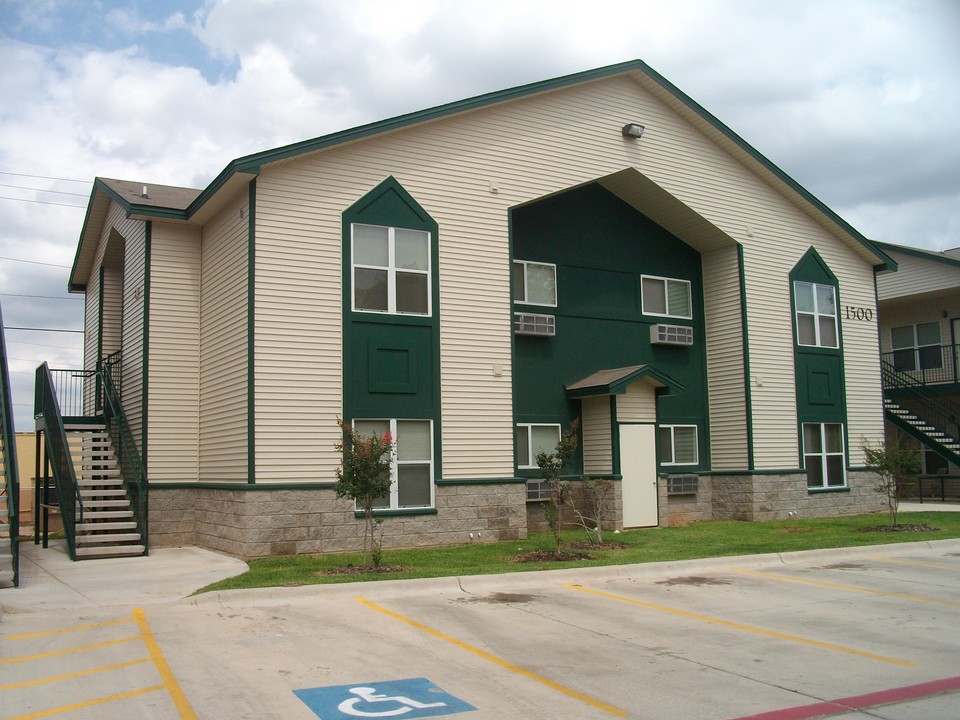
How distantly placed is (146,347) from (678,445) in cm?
1297

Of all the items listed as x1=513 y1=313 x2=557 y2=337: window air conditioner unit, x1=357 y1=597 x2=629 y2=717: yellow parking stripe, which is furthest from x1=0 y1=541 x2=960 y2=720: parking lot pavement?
x1=513 y1=313 x2=557 y2=337: window air conditioner unit

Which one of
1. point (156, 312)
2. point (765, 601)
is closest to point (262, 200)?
point (156, 312)

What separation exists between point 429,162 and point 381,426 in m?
5.42

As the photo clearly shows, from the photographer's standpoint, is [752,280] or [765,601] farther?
[752,280]

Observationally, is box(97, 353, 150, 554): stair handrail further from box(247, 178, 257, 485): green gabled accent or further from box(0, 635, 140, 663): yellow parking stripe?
box(0, 635, 140, 663): yellow parking stripe

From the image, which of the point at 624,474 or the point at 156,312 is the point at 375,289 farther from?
the point at 624,474

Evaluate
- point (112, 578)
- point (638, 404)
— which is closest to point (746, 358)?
point (638, 404)

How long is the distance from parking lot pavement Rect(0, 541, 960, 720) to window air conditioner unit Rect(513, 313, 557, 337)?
7720 mm

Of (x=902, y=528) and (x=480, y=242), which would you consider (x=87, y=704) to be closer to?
(x=480, y=242)

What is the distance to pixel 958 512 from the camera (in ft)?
77.8

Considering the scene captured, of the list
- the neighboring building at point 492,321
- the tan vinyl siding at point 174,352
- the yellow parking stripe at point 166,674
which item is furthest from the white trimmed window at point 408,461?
the yellow parking stripe at point 166,674

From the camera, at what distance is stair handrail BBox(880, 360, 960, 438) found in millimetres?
31875

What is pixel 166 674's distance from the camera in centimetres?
805

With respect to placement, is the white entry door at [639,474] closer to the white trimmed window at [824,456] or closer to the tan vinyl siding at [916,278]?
the white trimmed window at [824,456]
